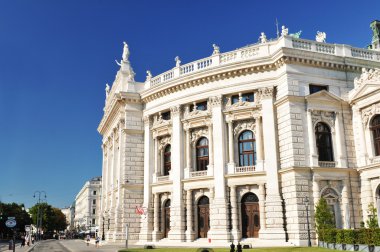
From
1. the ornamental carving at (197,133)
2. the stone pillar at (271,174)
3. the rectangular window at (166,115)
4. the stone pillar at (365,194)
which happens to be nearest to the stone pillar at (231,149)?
the ornamental carving at (197,133)

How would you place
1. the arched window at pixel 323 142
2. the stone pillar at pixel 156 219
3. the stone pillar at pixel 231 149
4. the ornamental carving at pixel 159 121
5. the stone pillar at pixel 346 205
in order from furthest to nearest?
the ornamental carving at pixel 159 121 < the stone pillar at pixel 156 219 < the stone pillar at pixel 231 149 < the arched window at pixel 323 142 < the stone pillar at pixel 346 205

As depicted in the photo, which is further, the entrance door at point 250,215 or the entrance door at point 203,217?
the entrance door at point 203,217

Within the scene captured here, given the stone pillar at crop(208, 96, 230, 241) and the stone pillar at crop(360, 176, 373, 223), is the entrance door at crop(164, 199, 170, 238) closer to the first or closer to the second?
the stone pillar at crop(208, 96, 230, 241)

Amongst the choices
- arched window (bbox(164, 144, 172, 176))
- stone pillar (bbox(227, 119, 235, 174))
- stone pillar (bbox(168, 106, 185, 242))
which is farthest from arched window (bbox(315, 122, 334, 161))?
arched window (bbox(164, 144, 172, 176))

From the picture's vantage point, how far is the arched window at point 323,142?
38156 millimetres

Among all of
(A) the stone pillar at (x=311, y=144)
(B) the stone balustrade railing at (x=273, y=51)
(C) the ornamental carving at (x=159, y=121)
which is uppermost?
(B) the stone balustrade railing at (x=273, y=51)

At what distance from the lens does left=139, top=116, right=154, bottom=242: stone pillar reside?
4622 centimetres

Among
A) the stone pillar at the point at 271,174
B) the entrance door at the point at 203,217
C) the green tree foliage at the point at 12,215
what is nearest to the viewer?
the stone pillar at the point at 271,174

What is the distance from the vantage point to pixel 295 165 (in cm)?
3597

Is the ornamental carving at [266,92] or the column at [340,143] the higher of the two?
the ornamental carving at [266,92]

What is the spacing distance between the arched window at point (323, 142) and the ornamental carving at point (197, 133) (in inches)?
456

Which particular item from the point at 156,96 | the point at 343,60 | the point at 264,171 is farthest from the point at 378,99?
the point at 156,96

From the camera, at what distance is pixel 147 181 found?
47938 millimetres

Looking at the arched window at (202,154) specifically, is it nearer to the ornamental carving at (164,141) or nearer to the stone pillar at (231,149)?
the stone pillar at (231,149)
